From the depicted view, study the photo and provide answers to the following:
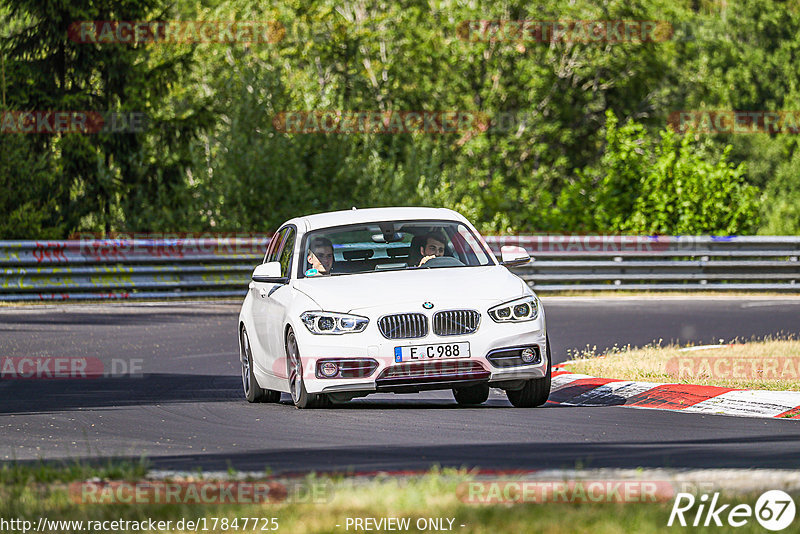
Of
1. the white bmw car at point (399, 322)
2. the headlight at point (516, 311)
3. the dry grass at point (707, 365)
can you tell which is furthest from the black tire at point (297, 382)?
the dry grass at point (707, 365)

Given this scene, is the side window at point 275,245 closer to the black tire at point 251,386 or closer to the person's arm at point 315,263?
the black tire at point 251,386

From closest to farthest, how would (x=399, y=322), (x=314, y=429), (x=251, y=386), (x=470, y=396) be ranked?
(x=314, y=429) < (x=399, y=322) < (x=470, y=396) < (x=251, y=386)

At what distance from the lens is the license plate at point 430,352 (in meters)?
10.4

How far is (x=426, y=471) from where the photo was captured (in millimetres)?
7199

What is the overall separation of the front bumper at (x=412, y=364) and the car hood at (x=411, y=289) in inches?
9.3

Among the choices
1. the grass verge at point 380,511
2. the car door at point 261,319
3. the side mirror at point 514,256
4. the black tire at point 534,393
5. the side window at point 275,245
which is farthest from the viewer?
the side window at point 275,245

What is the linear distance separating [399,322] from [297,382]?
1035 mm

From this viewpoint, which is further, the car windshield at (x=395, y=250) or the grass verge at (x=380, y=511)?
the car windshield at (x=395, y=250)

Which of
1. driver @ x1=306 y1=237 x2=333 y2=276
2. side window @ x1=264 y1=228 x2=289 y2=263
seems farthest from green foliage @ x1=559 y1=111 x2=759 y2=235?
driver @ x1=306 y1=237 x2=333 y2=276

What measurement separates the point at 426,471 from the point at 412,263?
4.64 metres

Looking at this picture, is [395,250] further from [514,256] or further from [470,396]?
[470,396]

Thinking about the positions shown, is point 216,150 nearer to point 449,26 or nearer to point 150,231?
point 150,231

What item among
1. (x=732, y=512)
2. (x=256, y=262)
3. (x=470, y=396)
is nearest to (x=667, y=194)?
(x=256, y=262)

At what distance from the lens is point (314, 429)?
31.8 ft
